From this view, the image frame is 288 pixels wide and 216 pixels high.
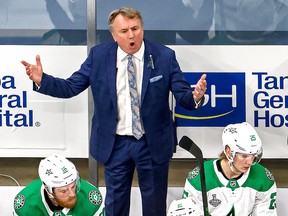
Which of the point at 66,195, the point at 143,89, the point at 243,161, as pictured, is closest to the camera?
the point at 66,195

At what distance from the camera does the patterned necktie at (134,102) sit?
412cm

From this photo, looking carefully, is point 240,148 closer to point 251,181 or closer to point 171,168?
point 251,181

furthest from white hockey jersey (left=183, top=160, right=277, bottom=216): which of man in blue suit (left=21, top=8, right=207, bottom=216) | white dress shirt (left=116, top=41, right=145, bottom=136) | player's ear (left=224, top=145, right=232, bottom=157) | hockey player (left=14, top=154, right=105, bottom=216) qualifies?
hockey player (left=14, top=154, right=105, bottom=216)

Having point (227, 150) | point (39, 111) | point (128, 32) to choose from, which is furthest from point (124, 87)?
point (39, 111)

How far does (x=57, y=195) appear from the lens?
3.68 meters

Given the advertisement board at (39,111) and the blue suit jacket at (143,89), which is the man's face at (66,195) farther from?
the advertisement board at (39,111)

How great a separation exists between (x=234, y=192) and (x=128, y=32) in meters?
0.98

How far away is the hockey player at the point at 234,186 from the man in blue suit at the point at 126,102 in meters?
0.28

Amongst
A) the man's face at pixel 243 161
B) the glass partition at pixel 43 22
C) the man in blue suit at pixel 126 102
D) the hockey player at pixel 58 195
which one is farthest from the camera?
the glass partition at pixel 43 22

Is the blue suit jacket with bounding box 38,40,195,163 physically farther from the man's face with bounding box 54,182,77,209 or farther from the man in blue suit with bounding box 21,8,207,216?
the man's face with bounding box 54,182,77,209

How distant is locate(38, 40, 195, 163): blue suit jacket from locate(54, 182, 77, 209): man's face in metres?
0.55

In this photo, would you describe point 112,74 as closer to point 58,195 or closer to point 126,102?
point 126,102

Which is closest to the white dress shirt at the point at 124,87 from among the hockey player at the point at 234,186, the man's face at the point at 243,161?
the hockey player at the point at 234,186

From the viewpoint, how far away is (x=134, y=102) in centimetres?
414
